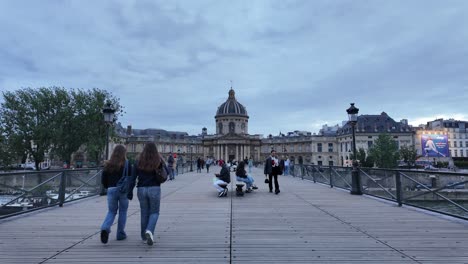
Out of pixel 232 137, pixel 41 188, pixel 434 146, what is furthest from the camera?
pixel 232 137

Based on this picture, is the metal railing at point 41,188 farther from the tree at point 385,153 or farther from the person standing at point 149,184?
the tree at point 385,153

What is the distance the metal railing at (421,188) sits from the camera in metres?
8.16

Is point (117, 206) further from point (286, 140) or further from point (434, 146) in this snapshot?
point (286, 140)

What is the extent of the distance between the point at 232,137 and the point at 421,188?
10277cm

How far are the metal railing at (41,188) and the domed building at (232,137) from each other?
99614 mm

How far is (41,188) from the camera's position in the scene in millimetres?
10078

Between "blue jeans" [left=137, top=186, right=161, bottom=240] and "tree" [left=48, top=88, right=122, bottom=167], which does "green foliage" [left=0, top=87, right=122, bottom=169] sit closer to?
"tree" [left=48, top=88, right=122, bottom=167]

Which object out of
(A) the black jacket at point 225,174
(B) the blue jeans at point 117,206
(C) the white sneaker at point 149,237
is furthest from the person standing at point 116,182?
(A) the black jacket at point 225,174

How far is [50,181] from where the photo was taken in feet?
34.6

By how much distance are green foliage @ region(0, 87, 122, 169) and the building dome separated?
72.9 metres

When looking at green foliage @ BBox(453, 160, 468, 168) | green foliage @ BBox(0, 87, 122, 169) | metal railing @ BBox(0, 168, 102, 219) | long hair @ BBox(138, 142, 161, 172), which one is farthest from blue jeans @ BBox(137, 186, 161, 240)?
green foliage @ BBox(453, 160, 468, 168)

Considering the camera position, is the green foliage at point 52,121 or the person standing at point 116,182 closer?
the person standing at point 116,182

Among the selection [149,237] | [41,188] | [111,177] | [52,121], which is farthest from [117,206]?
[52,121]

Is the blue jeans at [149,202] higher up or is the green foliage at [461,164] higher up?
the blue jeans at [149,202]
